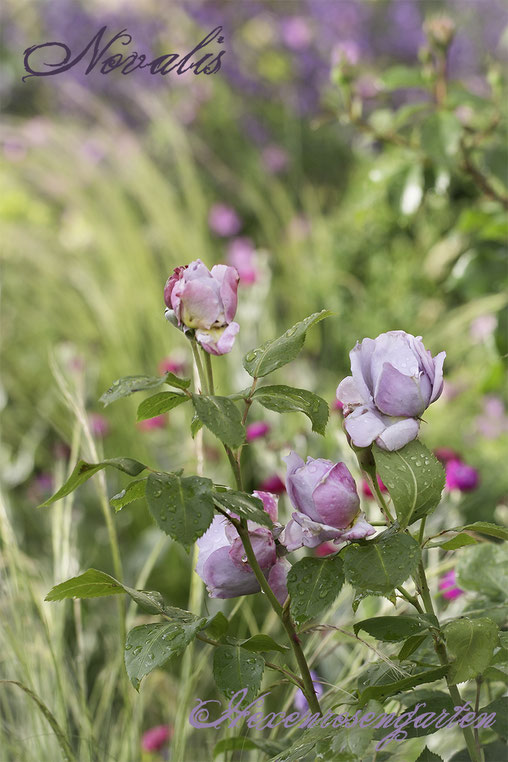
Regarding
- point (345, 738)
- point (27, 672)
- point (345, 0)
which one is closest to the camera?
point (345, 738)

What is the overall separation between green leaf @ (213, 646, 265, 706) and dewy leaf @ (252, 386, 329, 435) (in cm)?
15

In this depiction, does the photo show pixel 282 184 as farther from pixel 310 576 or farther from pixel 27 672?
pixel 310 576

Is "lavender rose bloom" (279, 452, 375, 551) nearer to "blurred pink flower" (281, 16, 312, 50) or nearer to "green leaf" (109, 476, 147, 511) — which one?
"green leaf" (109, 476, 147, 511)

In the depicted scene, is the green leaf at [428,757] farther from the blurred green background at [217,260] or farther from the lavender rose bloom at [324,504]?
the blurred green background at [217,260]

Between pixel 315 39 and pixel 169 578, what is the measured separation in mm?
3586

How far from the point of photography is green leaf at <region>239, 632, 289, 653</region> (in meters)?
0.54

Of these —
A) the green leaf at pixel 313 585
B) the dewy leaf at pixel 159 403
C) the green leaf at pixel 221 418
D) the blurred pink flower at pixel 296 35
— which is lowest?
the green leaf at pixel 313 585

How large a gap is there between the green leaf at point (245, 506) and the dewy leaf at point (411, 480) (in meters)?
0.08

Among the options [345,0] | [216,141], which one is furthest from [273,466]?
[345,0]

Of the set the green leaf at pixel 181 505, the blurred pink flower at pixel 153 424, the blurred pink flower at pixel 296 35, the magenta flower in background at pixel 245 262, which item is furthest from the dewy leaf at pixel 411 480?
the blurred pink flower at pixel 296 35

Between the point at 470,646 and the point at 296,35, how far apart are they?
166 inches

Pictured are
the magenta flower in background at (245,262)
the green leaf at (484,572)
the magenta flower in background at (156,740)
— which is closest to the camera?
the green leaf at (484,572)

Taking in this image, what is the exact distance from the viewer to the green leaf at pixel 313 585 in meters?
0.50

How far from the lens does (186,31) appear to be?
4.39 m
